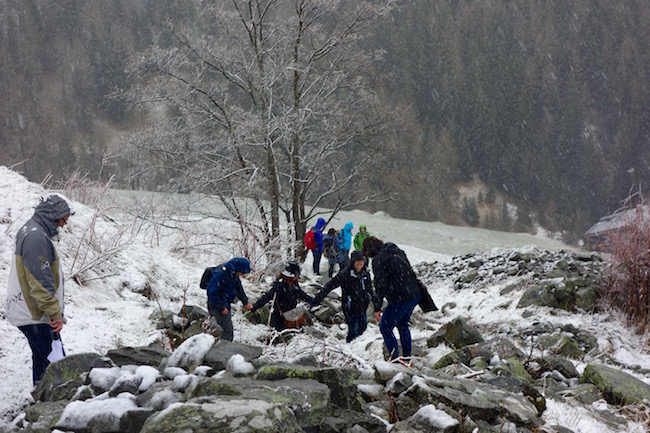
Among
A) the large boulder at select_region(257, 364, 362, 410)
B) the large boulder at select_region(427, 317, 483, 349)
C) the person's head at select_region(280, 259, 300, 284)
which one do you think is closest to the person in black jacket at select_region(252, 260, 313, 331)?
the person's head at select_region(280, 259, 300, 284)

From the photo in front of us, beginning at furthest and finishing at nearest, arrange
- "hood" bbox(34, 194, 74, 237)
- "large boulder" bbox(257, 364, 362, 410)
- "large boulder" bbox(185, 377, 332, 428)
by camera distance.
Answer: "hood" bbox(34, 194, 74, 237) < "large boulder" bbox(257, 364, 362, 410) < "large boulder" bbox(185, 377, 332, 428)

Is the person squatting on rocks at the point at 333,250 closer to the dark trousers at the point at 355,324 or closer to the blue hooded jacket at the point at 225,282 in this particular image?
the dark trousers at the point at 355,324

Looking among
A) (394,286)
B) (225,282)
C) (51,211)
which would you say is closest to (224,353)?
(51,211)

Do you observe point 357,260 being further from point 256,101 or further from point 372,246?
point 256,101

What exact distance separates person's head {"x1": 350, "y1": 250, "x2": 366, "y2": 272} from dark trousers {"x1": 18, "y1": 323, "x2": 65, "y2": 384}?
3966 mm

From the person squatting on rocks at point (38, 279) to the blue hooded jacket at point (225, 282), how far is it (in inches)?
98.8

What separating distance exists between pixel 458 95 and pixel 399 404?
74.9 metres

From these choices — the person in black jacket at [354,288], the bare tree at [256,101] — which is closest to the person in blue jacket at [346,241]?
the bare tree at [256,101]

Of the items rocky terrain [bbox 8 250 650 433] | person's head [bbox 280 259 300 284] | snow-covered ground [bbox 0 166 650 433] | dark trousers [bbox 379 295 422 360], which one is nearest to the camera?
rocky terrain [bbox 8 250 650 433]

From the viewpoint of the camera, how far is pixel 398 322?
250 inches

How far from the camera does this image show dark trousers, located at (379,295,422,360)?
626 centimetres

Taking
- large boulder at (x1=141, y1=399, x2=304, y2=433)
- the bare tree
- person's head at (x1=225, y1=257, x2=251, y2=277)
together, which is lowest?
large boulder at (x1=141, y1=399, x2=304, y2=433)

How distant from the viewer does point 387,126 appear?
18.1 meters

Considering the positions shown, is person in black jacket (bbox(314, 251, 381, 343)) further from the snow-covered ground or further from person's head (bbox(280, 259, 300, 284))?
the snow-covered ground
